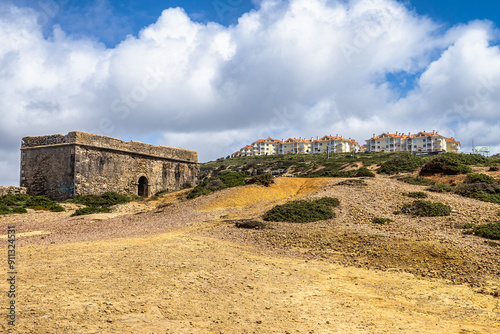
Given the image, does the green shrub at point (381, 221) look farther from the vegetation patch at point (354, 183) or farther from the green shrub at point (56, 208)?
the green shrub at point (56, 208)

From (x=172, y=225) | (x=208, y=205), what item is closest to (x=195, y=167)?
(x=208, y=205)

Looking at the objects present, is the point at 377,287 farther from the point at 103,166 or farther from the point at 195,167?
the point at 195,167

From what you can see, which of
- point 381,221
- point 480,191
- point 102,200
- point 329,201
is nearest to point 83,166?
point 102,200

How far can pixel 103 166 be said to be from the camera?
25688 millimetres

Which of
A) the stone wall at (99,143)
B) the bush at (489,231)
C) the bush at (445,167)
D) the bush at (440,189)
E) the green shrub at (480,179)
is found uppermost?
the stone wall at (99,143)

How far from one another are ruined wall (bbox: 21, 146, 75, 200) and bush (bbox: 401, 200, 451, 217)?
19858 mm

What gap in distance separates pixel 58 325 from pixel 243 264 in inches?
162

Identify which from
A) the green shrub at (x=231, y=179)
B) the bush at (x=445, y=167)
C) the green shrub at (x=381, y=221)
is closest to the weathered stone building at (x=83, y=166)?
the green shrub at (x=231, y=179)

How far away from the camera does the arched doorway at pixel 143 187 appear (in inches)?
1143

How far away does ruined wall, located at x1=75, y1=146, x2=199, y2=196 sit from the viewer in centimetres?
2432

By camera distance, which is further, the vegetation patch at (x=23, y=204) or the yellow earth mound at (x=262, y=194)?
the vegetation patch at (x=23, y=204)

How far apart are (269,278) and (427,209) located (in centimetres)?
745

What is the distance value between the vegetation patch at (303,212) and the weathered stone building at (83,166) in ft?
52.6

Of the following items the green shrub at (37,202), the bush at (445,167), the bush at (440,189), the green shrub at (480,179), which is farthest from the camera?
→ the green shrub at (37,202)
